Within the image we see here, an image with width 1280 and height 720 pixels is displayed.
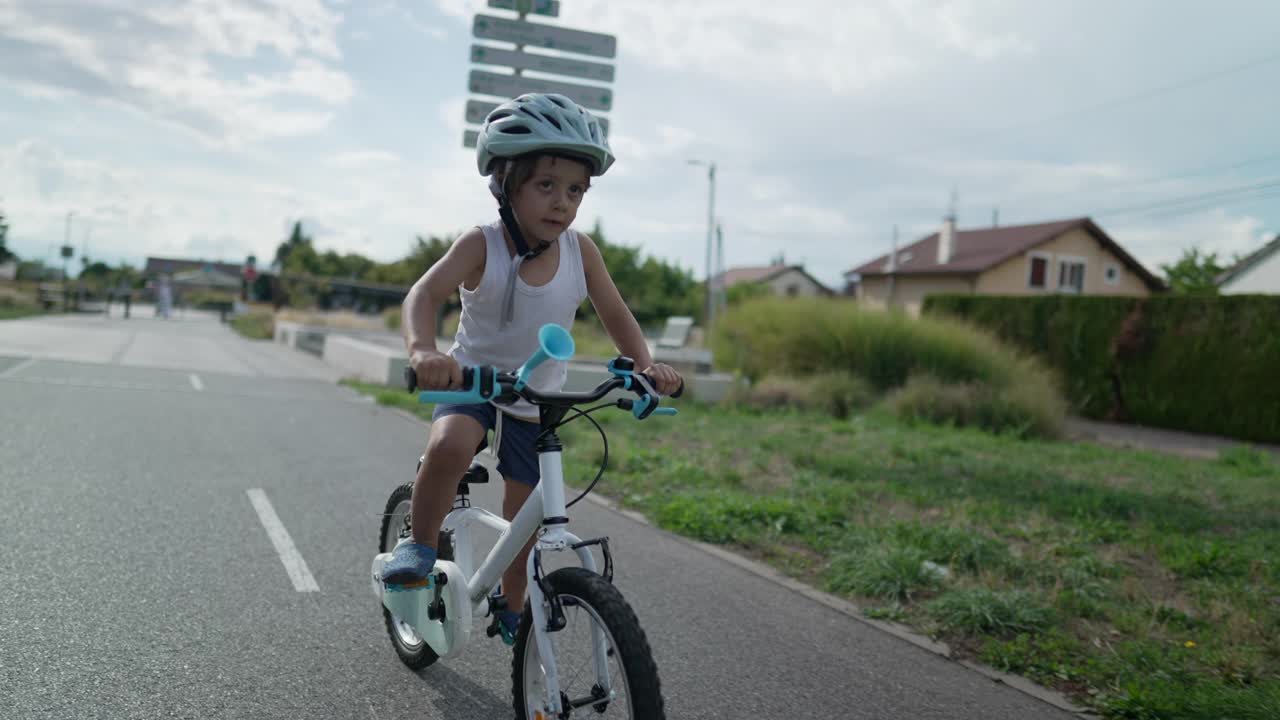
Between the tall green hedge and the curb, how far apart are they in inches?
585

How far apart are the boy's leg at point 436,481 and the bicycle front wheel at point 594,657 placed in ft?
1.92

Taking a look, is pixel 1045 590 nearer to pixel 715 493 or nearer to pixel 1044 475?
pixel 715 493

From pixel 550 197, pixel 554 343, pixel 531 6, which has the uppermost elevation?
pixel 531 6

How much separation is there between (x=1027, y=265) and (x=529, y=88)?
3486 cm

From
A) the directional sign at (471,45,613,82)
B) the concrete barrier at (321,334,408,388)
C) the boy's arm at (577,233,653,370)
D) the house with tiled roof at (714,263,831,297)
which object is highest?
the house with tiled roof at (714,263,831,297)

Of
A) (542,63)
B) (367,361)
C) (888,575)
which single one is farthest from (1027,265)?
(888,575)

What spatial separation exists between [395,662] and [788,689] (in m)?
1.50

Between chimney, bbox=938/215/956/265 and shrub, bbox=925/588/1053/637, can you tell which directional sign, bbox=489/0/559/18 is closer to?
shrub, bbox=925/588/1053/637

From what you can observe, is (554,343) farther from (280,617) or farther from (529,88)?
(529,88)

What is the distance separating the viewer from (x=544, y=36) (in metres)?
11.9

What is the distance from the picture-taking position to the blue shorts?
9.76 feet

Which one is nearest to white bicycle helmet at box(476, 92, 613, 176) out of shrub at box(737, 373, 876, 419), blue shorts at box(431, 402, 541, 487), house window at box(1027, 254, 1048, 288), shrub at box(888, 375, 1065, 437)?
blue shorts at box(431, 402, 541, 487)

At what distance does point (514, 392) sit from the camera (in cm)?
240

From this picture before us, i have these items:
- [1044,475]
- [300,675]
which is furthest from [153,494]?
[1044,475]
